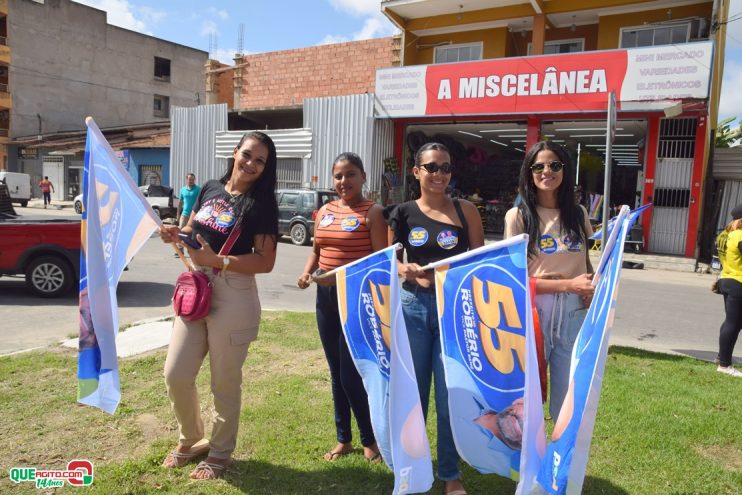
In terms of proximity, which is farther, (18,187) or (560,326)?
(18,187)

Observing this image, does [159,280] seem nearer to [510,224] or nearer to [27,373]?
[27,373]

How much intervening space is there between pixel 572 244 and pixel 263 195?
1.74m

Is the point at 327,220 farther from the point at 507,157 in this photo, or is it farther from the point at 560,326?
the point at 507,157

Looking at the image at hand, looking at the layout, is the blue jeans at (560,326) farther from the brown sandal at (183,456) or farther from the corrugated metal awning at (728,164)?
the corrugated metal awning at (728,164)

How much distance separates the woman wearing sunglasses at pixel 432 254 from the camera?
2.85 metres

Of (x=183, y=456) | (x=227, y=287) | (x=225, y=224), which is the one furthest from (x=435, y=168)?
(x=183, y=456)

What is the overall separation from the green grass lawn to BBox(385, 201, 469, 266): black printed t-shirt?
1337mm

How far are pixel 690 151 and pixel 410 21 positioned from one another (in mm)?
10942

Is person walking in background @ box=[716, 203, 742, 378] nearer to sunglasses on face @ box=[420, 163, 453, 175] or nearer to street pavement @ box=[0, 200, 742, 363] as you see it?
street pavement @ box=[0, 200, 742, 363]

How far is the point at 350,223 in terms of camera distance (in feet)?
10.5

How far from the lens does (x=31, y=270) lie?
778 centimetres

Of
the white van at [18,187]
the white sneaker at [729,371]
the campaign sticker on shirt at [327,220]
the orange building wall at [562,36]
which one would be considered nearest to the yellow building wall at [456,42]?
the orange building wall at [562,36]

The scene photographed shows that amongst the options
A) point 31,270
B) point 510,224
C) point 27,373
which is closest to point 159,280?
point 31,270

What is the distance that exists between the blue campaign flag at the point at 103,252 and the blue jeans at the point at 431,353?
1550 millimetres
